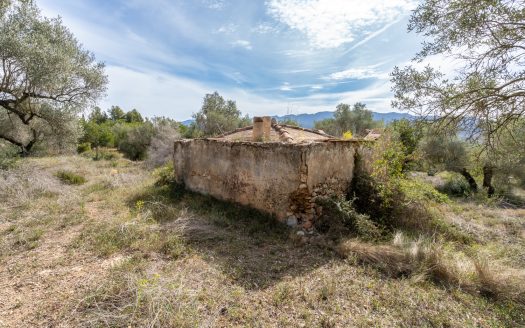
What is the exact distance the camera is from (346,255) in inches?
192

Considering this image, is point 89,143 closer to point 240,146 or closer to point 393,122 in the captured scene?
point 240,146

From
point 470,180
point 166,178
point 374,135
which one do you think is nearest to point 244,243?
point 166,178

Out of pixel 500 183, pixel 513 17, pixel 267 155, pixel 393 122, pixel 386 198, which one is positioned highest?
pixel 513 17

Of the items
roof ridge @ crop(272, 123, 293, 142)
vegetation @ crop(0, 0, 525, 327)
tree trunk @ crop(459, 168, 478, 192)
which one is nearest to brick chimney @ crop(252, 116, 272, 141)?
A: roof ridge @ crop(272, 123, 293, 142)

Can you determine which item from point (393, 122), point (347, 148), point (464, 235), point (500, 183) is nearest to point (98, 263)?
point (347, 148)

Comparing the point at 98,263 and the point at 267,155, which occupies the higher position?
the point at 267,155

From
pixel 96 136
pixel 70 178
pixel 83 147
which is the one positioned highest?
pixel 96 136

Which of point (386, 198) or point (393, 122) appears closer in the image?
point (386, 198)

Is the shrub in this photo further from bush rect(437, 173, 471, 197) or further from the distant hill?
bush rect(437, 173, 471, 197)

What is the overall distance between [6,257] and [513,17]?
933 cm

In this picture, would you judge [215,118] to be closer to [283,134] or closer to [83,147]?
[83,147]

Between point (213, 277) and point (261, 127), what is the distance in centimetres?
473

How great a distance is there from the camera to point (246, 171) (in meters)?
6.99

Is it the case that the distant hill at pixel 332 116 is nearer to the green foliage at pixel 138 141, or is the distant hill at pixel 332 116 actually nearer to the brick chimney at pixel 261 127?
the brick chimney at pixel 261 127
